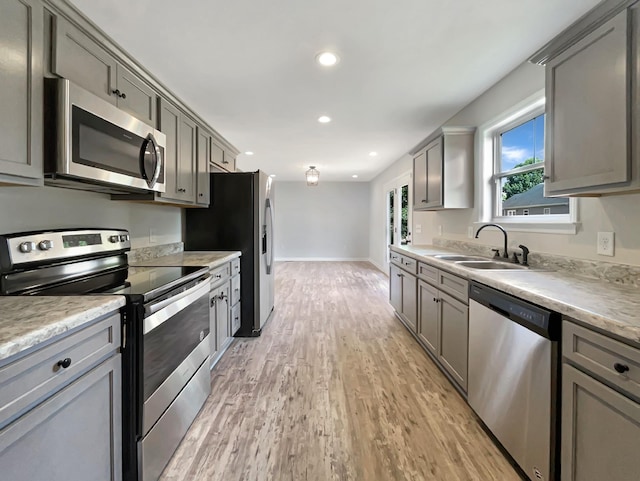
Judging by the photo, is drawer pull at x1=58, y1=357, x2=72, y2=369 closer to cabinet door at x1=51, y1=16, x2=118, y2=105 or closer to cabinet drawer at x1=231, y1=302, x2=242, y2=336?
cabinet door at x1=51, y1=16, x2=118, y2=105

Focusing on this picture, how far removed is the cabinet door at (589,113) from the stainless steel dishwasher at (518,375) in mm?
722

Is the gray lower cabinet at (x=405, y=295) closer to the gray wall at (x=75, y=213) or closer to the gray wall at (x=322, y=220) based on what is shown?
the gray wall at (x=75, y=213)

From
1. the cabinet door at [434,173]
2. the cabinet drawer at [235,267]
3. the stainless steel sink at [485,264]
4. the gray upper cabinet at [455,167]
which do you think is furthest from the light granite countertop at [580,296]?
the cabinet drawer at [235,267]

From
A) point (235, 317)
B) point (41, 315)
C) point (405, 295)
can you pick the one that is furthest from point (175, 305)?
point (405, 295)

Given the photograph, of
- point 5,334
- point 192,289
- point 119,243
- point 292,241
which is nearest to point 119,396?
point 5,334

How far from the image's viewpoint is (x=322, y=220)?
31.1 feet

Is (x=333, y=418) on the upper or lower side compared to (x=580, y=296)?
lower

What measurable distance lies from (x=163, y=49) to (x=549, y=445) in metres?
3.10

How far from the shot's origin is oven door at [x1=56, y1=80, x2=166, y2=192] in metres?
1.40

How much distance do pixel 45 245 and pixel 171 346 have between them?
78cm

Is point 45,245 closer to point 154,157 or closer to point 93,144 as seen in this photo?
point 93,144

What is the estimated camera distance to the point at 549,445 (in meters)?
1.26

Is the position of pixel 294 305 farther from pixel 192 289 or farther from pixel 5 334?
pixel 5 334

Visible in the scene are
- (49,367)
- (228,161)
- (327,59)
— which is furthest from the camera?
(228,161)
